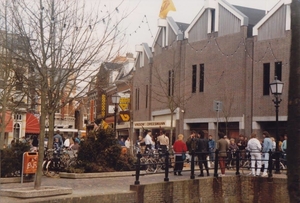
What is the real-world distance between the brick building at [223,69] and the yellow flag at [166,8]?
0.81m

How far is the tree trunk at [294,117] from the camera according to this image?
5605mm

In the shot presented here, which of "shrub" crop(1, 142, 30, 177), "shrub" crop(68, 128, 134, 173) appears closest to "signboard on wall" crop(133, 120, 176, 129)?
"shrub" crop(68, 128, 134, 173)

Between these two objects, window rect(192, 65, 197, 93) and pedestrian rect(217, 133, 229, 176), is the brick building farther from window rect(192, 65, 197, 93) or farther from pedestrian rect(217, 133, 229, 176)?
pedestrian rect(217, 133, 229, 176)

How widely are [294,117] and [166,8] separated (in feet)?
127

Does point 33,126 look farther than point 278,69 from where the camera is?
Yes

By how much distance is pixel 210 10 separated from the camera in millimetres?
38906

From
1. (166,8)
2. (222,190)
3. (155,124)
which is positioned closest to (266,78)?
(155,124)

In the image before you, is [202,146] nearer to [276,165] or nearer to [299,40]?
[276,165]

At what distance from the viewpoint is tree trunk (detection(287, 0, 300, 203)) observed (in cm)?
561

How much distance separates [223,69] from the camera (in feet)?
120

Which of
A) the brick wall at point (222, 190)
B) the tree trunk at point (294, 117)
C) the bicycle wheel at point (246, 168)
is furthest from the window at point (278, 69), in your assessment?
the tree trunk at point (294, 117)

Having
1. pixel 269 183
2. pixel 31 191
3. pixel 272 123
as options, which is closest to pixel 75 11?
pixel 31 191

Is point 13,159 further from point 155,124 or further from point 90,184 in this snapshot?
point 155,124

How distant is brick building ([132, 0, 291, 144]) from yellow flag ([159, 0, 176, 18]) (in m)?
0.81
